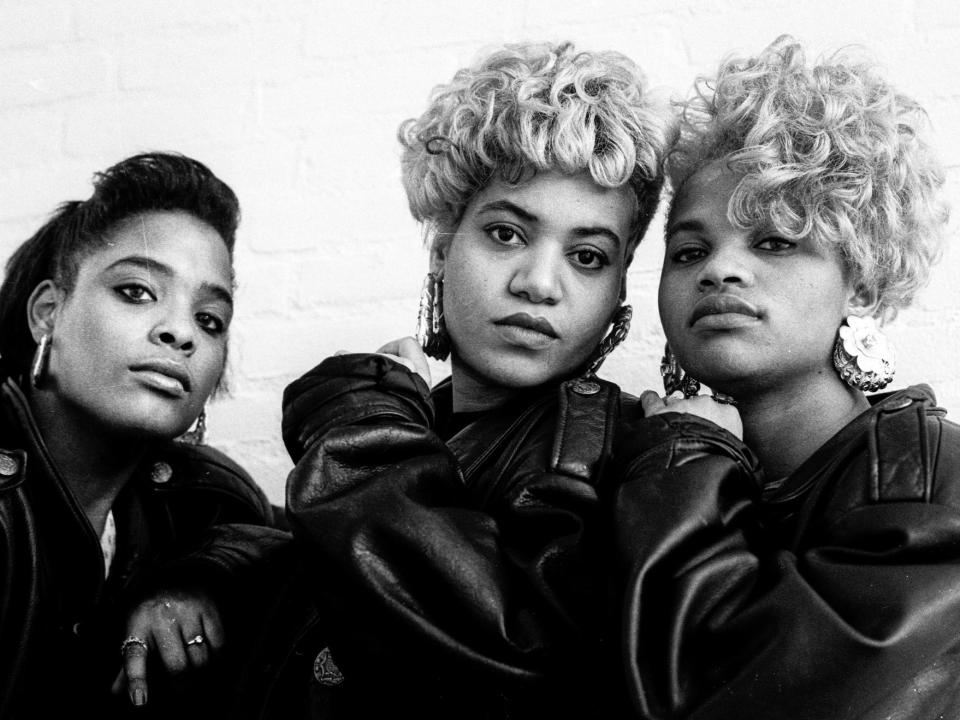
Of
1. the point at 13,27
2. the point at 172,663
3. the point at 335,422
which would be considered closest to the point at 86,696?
the point at 172,663

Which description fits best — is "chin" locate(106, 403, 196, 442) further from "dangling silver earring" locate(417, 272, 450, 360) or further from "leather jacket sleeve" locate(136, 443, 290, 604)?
"dangling silver earring" locate(417, 272, 450, 360)

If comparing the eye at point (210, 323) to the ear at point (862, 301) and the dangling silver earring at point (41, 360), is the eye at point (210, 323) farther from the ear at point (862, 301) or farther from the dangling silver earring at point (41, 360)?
the ear at point (862, 301)

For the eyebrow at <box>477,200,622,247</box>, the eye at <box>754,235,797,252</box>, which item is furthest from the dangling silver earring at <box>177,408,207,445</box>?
the eye at <box>754,235,797,252</box>

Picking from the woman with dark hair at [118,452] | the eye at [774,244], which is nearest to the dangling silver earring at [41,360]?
the woman with dark hair at [118,452]

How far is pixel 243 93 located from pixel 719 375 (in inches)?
40.5

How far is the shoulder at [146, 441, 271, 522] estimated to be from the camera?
1.72m

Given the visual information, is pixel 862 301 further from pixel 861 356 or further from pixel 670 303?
pixel 670 303

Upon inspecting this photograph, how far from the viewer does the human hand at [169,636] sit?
4.70 ft

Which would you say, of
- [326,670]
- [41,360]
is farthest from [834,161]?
[41,360]

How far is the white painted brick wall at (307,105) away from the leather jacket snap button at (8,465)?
24.1 inches

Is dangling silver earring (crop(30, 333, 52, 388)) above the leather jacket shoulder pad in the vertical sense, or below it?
above

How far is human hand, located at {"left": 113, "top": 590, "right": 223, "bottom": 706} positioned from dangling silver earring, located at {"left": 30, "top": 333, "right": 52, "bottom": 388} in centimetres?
35

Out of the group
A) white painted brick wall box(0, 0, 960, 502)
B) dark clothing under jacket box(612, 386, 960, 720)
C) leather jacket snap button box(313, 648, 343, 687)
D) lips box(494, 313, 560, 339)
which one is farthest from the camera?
white painted brick wall box(0, 0, 960, 502)

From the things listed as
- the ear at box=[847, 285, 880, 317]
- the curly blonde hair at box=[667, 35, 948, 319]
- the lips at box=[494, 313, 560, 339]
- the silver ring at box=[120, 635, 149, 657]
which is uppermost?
the curly blonde hair at box=[667, 35, 948, 319]
